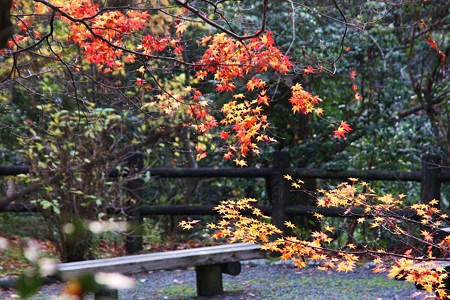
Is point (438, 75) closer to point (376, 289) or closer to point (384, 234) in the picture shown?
point (384, 234)

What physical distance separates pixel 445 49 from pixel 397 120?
0.97m

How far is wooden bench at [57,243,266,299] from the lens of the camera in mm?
5320

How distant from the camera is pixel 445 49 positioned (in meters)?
7.84

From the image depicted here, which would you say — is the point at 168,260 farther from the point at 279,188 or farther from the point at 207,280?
the point at 279,188

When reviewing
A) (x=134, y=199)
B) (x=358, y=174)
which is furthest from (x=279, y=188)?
(x=134, y=199)

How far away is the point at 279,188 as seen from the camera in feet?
25.8

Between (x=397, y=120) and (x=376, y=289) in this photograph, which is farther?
(x=397, y=120)

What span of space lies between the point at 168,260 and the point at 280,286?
4.40 ft

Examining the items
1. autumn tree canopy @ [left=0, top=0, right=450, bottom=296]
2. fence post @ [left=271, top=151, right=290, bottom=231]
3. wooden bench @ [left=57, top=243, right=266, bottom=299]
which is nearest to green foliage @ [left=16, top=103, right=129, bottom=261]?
autumn tree canopy @ [left=0, top=0, right=450, bottom=296]

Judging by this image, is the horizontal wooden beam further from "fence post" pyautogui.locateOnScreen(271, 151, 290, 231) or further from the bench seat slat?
the bench seat slat

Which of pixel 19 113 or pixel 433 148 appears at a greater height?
pixel 19 113

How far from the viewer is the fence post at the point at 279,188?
7848 mm

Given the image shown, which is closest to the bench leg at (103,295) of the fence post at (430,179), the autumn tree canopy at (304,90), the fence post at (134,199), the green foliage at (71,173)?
the green foliage at (71,173)

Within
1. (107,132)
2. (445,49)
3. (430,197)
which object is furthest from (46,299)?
(445,49)
